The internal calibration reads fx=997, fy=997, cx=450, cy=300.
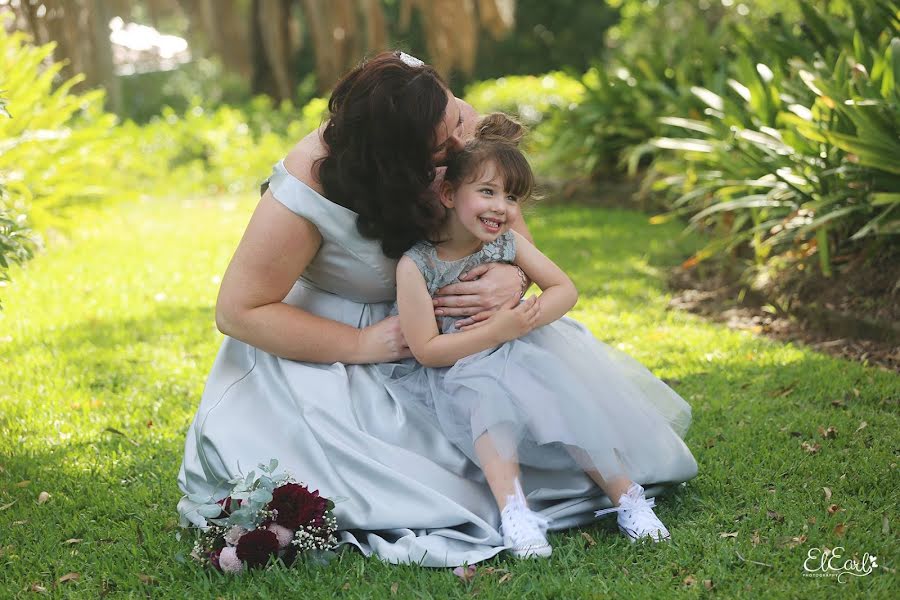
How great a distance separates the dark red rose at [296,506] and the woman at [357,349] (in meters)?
0.13

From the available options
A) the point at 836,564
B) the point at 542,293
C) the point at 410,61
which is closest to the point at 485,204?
the point at 542,293

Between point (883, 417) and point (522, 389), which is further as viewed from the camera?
point (883, 417)

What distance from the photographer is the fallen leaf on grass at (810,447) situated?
3444 millimetres

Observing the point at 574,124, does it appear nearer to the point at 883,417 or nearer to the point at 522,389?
the point at 883,417

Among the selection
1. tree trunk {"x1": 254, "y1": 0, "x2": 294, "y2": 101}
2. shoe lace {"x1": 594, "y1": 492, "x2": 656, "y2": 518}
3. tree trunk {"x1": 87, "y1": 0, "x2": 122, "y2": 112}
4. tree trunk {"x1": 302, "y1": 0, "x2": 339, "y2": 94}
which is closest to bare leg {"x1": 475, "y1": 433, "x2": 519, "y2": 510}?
shoe lace {"x1": 594, "y1": 492, "x2": 656, "y2": 518}

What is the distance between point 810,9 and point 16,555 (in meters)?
5.39

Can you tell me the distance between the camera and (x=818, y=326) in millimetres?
5066

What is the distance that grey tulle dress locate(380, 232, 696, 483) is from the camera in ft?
9.07

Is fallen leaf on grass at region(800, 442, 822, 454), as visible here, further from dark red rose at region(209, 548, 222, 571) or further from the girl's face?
dark red rose at region(209, 548, 222, 571)

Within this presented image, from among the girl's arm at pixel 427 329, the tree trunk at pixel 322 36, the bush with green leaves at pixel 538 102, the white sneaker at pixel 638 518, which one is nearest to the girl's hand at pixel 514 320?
the girl's arm at pixel 427 329

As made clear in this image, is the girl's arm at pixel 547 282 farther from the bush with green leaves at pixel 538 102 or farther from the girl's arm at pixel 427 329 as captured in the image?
the bush with green leaves at pixel 538 102

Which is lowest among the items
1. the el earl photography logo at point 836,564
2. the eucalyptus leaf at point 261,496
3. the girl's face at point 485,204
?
the el earl photography logo at point 836,564

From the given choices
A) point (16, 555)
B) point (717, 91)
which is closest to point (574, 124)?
point (717, 91)

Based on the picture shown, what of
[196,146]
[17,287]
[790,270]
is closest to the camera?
[790,270]
